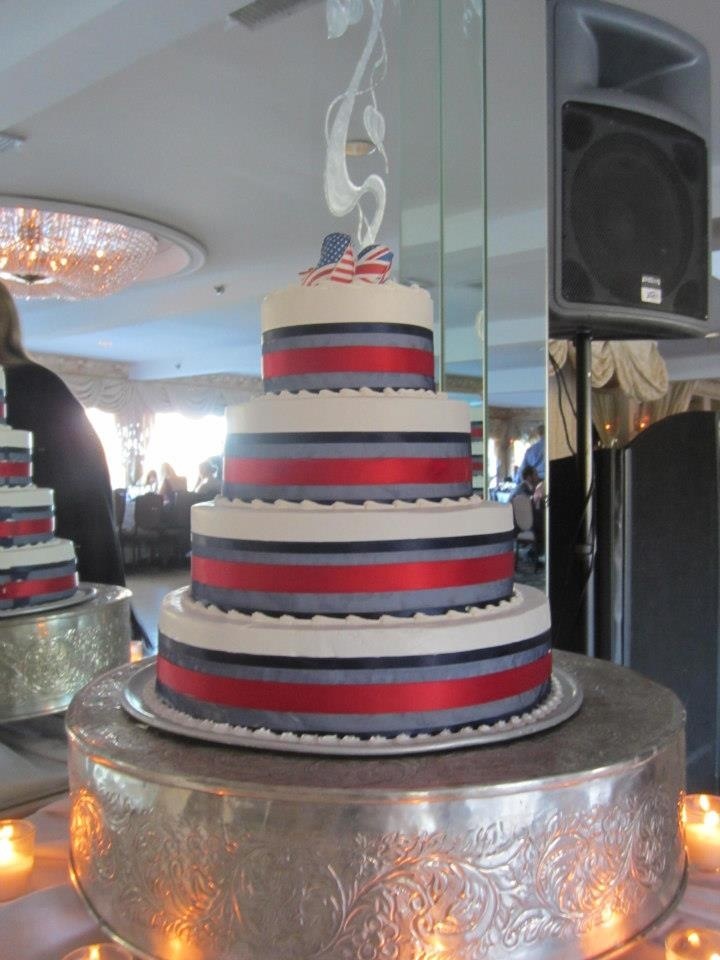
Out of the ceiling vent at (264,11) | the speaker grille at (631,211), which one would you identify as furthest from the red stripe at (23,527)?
the ceiling vent at (264,11)

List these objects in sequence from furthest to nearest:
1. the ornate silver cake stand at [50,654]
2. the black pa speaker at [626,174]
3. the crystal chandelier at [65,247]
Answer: the crystal chandelier at [65,247]
the black pa speaker at [626,174]
the ornate silver cake stand at [50,654]

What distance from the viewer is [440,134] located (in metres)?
1.58

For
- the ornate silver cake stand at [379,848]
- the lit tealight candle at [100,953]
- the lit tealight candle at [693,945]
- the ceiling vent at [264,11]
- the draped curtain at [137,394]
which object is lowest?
the lit tealight candle at [693,945]

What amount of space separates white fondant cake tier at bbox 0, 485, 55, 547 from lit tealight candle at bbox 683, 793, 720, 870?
0.83 m

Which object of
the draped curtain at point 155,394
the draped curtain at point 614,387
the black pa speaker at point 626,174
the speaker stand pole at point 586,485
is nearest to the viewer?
the black pa speaker at point 626,174

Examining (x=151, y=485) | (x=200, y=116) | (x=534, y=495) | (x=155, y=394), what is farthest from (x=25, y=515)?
(x=155, y=394)

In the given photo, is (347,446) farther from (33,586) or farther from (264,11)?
(264,11)

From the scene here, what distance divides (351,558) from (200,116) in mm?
2772

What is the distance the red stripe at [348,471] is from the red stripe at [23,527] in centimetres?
51

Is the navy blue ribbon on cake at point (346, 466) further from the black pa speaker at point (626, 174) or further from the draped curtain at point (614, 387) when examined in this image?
the draped curtain at point (614, 387)

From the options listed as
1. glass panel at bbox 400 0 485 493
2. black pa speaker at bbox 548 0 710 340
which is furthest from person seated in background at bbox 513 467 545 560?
black pa speaker at bbox 548 0 710 340

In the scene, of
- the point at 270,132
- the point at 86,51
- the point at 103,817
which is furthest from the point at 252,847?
the point at 270,132

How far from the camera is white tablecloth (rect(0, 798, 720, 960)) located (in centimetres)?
60

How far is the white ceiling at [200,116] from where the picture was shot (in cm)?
216
